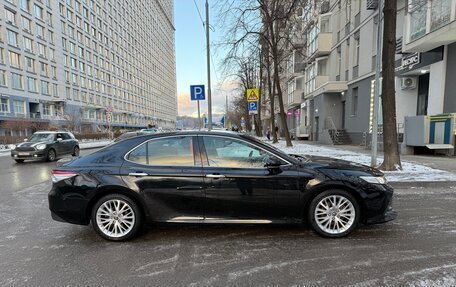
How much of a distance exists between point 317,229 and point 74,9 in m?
74.7

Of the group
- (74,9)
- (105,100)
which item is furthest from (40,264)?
(105,100)

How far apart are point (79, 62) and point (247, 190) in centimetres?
7121

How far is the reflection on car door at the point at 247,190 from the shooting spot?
156 inches

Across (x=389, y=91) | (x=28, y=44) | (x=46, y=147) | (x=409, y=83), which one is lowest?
(x=46, y=147)

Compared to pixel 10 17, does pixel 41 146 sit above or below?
below

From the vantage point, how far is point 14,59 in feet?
149

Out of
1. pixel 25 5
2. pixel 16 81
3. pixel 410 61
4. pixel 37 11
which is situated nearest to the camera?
pixel 410 61

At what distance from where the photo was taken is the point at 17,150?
13461mm

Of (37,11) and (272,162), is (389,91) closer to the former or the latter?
(272,162)

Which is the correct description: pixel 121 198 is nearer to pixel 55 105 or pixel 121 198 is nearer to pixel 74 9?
pixel 55 105

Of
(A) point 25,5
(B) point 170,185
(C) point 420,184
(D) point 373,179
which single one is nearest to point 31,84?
(A) point 25,5

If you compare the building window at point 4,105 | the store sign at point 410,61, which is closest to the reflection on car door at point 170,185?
the store sign at point 410,61

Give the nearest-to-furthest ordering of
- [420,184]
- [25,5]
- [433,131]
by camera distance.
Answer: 1. [420,184]
2. [433,131]
3. [25,5]

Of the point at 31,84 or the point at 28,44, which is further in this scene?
the point at 31,84
